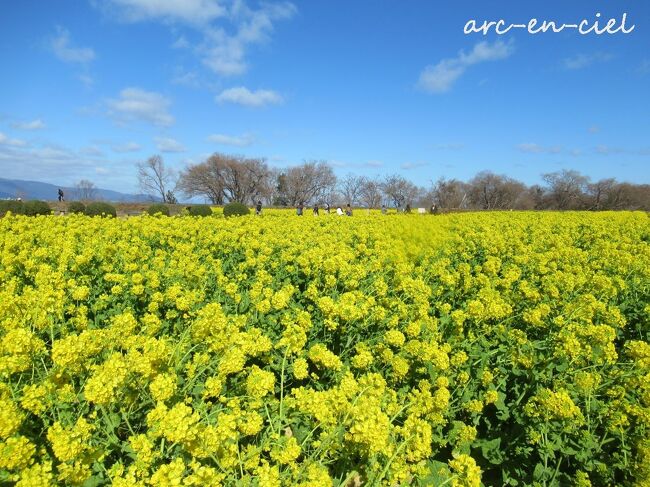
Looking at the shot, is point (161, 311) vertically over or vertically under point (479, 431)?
over

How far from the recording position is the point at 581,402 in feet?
11.0

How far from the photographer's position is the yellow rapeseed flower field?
2.34 m

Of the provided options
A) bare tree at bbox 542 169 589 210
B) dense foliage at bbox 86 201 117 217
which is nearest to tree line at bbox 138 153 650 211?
bare tree at bbox 542 169 589 210

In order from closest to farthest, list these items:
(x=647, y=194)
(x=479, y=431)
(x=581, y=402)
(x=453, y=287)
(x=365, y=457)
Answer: (x=365, y=457) → (x=581, y=402) → (x=479, y=431) → (x=453, y=287) → (x=647, y=194)

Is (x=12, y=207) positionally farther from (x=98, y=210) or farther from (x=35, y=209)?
(x=98, y=210)

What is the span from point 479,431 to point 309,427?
1.88m

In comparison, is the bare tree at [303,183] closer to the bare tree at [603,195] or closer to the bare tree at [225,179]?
the bare tree at [225,179]

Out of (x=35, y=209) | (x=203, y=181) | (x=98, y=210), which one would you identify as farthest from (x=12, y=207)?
(x=203, y=181)

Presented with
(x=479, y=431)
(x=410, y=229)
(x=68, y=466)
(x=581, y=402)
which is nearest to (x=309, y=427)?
(x=68, y=466)

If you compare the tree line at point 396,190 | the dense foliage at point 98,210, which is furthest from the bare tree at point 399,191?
the dense foliage at point 98,210

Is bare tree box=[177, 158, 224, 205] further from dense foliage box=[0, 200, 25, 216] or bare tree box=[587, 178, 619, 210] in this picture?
bare tree box=[587, 178, 619, 210]

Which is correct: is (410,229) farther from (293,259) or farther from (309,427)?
(309,427)

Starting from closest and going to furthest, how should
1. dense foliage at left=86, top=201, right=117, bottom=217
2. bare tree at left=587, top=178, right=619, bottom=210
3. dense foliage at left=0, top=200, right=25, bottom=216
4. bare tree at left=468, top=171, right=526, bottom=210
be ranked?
dense foliage at left=0, top=200, right=25, bottom=216
dense foliage at left=86, top=201, right=117, bottom=217
bare tree at left=587, top=178, right=619, bottom=210
bare tree at left=468, top=171, right=526, bottom=210

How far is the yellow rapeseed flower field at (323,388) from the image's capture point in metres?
2.34
